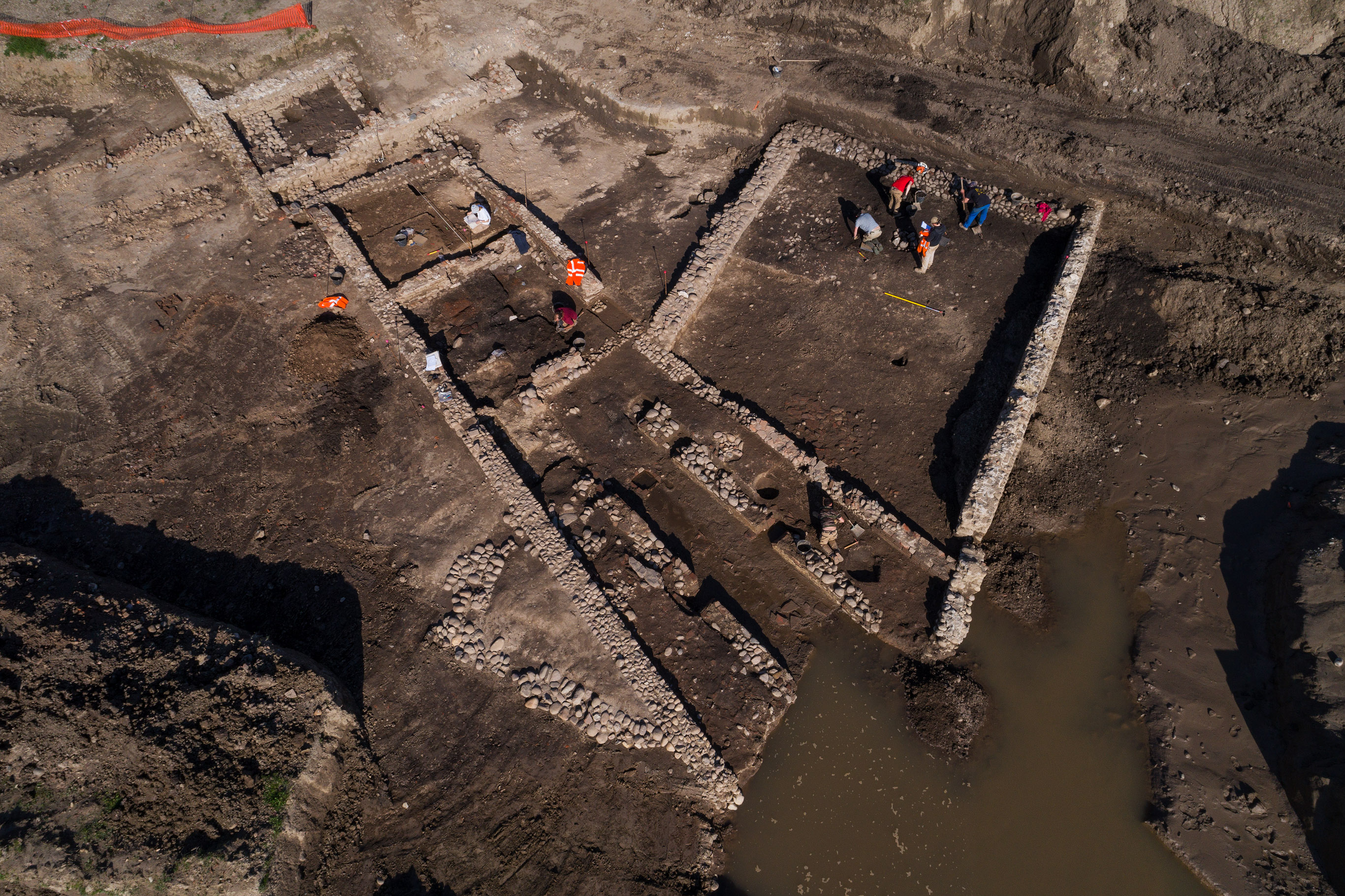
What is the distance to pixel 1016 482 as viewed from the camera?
41.1 feet

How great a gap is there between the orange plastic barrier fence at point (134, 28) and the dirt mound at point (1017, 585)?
935 inches

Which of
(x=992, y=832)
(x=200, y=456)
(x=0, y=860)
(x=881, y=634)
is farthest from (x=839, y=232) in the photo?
(x=0, y=860)

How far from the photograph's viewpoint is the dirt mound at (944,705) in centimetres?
1028

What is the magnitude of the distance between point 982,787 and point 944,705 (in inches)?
49.8

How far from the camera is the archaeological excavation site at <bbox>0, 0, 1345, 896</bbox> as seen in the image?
9297mm

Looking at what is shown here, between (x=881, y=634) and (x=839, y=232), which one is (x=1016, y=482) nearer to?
(x=881, y=634)

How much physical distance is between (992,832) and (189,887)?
11.0 meters

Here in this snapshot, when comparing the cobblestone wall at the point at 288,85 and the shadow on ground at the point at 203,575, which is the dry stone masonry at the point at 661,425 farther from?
the cobblestone wall at the point at 288,85

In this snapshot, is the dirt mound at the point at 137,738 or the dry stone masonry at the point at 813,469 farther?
the dry stone masonry at the point at 813,469

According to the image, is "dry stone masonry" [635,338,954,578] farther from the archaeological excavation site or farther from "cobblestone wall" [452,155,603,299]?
"cobblestone wall" [452,155,603,299]

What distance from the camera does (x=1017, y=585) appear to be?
11.6m

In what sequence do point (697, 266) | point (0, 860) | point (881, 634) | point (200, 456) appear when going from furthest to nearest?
point (697, 266), point (200, 456), point (881, 634), point (0, 860)

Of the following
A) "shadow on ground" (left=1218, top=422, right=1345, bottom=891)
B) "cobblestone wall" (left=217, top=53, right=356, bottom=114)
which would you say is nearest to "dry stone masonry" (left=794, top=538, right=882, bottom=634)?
"shadow on ground" (left=1218, top=422, right=1345, bottom=891)

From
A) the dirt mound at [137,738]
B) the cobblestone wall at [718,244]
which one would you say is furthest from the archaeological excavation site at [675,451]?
the cobblestone wall at [718,244]
